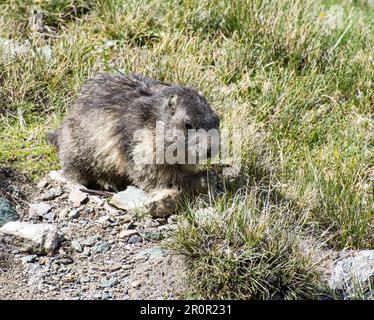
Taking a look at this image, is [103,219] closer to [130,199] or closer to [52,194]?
[130,199]

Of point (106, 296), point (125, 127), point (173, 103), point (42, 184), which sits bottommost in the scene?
point (42, 184)

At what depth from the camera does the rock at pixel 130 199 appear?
19.7ft

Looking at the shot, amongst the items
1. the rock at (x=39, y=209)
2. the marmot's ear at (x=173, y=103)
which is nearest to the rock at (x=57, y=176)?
the rock at (x=39, y=209)

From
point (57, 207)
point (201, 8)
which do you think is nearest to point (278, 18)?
point (201, 8)

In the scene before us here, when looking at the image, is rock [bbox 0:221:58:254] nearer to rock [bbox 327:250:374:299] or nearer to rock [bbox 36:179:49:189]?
rock [bbox 36:179:49:189]

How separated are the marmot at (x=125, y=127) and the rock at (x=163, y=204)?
0.12m

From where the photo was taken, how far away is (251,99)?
24.4 feet

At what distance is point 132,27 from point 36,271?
3.54 meters

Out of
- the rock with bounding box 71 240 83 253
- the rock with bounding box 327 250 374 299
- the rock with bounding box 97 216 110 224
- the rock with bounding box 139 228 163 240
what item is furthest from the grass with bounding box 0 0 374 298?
the rock with bounding box 71 240 83 253

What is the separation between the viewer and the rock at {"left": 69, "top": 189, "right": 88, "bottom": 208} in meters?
6.15

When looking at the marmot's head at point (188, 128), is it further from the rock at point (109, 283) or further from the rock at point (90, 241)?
the rock at point (109, 283)

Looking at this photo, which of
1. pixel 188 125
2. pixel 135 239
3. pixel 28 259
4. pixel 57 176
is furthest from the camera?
pixel 57 176

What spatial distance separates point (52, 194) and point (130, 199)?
0.70 meters

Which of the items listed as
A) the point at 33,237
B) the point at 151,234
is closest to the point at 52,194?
the point at 33,237
